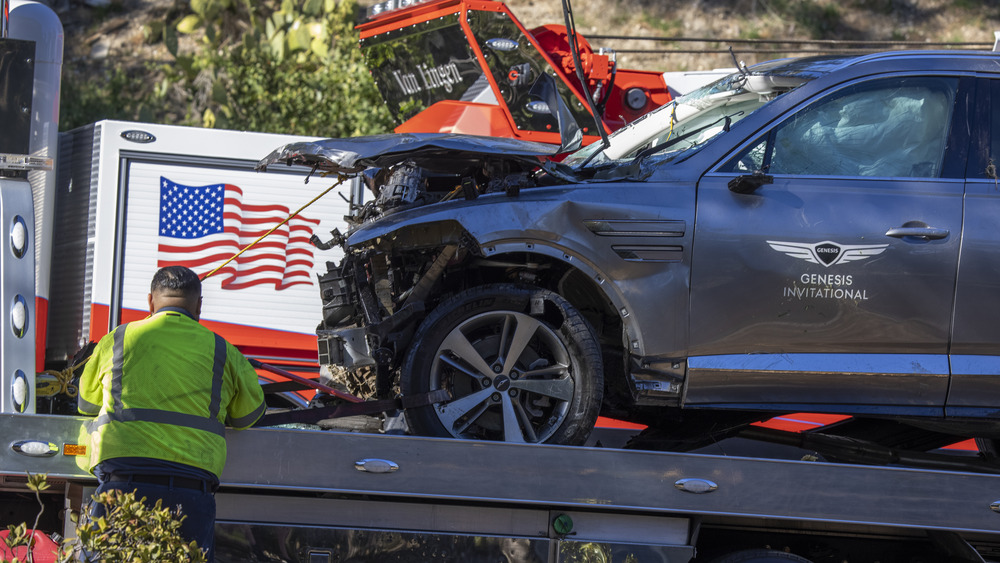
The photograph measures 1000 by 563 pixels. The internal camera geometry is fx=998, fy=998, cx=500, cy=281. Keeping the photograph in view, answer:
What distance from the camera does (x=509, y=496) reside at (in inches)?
154

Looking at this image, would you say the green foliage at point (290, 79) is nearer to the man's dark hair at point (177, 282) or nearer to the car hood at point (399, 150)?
the car hood at point (399, 150)

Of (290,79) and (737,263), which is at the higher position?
(290,79)

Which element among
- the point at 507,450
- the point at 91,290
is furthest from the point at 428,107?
the point at 507,450

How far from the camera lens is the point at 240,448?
386cm

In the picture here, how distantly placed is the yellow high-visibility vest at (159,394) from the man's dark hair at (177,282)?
109 millimetres

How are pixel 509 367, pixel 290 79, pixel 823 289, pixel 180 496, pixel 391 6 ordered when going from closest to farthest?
pixel 180 496, pixel 823 289, pixel 509 367, pixel 391 6, pixel 290 79

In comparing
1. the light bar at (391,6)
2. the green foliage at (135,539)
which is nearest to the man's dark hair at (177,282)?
the green foliage at (135,539)

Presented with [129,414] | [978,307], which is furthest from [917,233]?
[129,414]

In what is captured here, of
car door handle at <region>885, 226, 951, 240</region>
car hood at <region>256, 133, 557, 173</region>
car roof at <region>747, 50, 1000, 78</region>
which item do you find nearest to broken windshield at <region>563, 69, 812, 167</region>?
car roof at <region>747, 50, 1000, 78</region>

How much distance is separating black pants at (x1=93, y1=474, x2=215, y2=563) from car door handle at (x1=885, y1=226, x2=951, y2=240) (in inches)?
115

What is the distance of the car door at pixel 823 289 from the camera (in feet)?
13.6

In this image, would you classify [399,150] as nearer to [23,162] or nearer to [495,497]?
[495,497]

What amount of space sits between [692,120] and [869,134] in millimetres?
876

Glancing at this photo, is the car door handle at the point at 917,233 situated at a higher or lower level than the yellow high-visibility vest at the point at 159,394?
higher
